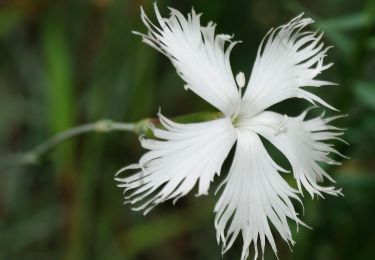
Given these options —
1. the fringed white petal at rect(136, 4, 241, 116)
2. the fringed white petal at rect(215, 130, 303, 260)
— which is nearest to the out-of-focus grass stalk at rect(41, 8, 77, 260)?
the fringed white petal at rect(136, 4, 241, 116)

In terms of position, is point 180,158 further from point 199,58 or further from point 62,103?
point 62,103

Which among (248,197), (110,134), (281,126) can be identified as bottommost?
(248,197)

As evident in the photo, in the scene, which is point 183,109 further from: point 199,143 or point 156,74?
point 199,143

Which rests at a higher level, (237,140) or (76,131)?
(76,131)

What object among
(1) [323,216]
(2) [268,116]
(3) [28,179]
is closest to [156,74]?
(3) [28,179]

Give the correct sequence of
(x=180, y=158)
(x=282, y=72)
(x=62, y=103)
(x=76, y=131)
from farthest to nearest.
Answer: (x=62, y=103), (x=76, y=131), (x=282, y=72), (x=180, y=158)

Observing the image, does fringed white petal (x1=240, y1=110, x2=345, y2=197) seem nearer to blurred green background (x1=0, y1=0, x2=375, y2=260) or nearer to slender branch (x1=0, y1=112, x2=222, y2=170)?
slender branch (x1=0, y1=112, x2=222, y2=170)

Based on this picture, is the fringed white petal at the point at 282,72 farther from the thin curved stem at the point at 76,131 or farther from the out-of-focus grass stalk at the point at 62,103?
the out-of-focus grass stalk at the point at 62,103

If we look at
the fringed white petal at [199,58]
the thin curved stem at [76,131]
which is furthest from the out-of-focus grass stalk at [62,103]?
the fringed white petal at [199,58]

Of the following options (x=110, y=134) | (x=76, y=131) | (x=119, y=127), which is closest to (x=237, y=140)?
(x=119, y=127)
